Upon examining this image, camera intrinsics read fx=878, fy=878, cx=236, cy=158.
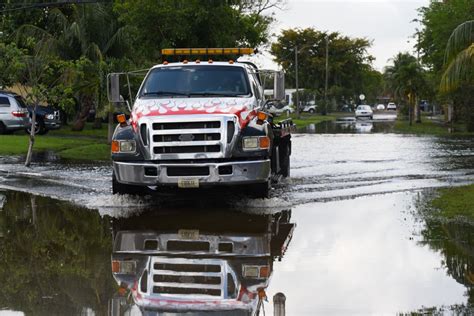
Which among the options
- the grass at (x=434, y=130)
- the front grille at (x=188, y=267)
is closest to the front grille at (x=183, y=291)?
the front grille at (x=188, y=267)

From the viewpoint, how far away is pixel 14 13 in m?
42.0

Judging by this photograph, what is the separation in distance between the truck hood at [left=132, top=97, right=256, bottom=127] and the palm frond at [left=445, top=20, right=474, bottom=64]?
18411 mm

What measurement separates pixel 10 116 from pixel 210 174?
76.1 ft

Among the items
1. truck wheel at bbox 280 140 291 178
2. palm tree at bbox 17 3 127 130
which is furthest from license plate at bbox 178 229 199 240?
palm tree at bbox 17 3 127 130

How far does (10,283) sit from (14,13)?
35.7 meters

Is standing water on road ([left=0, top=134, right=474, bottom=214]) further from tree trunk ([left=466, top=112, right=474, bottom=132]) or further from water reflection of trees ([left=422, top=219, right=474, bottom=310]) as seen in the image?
tree trunk ([left=466, top=112, right=474, bottom=132])

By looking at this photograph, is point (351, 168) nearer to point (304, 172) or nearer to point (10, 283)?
point (304, 172)

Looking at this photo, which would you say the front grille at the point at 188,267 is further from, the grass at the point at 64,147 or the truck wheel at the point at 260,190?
the grass at the point at 64,147

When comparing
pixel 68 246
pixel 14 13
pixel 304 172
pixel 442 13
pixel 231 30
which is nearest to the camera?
pixel 68 246

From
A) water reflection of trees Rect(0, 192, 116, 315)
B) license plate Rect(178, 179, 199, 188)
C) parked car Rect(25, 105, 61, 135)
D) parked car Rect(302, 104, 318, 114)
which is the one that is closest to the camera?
water reflection of trees Rect(0, 192, 116, 315)

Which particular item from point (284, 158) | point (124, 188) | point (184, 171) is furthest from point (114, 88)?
point (284, 158)

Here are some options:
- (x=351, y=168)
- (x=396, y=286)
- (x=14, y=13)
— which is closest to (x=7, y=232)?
(x=396, y=286)

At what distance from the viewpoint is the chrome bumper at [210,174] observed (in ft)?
41.7

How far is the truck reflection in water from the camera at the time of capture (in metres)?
7.50
